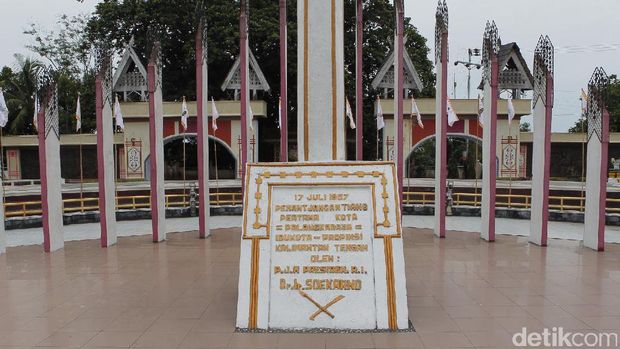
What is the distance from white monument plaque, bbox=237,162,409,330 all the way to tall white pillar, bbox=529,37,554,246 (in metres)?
5.77

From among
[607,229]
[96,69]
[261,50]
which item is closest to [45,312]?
[96,69]

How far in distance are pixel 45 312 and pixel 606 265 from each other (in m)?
8.79

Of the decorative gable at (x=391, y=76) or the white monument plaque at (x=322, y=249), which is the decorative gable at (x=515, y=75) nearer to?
the decorative gable at (x=391, y=76)

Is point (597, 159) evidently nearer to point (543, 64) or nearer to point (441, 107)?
point (543, 64)

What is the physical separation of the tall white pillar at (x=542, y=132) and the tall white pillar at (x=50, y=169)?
10019 mm

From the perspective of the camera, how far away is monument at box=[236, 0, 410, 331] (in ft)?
17.7

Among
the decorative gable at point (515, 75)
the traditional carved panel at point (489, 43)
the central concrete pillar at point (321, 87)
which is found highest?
the decorative gable at point (515, 75)

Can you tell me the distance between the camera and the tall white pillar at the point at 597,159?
32.1ft

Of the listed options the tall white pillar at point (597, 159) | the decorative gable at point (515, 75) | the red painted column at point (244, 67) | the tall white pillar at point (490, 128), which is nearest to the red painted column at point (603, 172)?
the tall white pillar at point (597, 159)

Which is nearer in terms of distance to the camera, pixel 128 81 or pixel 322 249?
pixel 322 249

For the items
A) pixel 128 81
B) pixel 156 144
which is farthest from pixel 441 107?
pixel 128 81

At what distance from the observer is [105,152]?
10688 mm

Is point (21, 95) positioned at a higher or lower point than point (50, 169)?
higher

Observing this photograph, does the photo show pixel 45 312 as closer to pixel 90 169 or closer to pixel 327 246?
pixel 327 246
